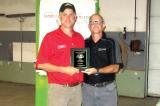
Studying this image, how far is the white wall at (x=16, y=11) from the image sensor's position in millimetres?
7070

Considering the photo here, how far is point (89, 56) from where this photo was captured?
2.59 meters

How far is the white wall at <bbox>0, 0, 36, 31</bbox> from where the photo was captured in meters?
7.07

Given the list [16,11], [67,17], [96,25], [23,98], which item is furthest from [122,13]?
[67,17]

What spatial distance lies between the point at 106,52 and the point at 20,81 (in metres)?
5.07

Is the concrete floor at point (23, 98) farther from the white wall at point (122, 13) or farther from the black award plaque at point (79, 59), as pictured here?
the black award plaque at point (79, 59)

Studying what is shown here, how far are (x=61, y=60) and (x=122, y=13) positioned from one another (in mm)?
3641

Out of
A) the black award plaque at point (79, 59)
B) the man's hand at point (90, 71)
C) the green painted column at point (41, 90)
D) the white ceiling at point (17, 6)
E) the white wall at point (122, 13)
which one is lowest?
the green painted column at point (41, 90)

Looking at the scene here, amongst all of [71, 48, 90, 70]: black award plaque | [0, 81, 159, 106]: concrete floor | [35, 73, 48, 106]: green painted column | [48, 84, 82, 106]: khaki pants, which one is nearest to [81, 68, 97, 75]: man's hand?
[71, 48, 90, 70]: black award plaque

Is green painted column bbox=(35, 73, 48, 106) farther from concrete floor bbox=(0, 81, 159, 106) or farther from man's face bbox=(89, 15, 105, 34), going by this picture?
concrete floor bbox=(0, 81, 159, 106)

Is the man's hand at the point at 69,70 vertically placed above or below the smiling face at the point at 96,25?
below

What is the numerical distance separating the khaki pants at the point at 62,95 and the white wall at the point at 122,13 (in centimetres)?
350

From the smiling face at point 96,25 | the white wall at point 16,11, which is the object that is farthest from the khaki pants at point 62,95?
the white wall at point 16,11

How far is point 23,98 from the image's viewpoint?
600 cm

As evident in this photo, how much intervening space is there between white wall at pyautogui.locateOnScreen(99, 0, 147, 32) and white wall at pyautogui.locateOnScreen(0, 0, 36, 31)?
1.84 metres
